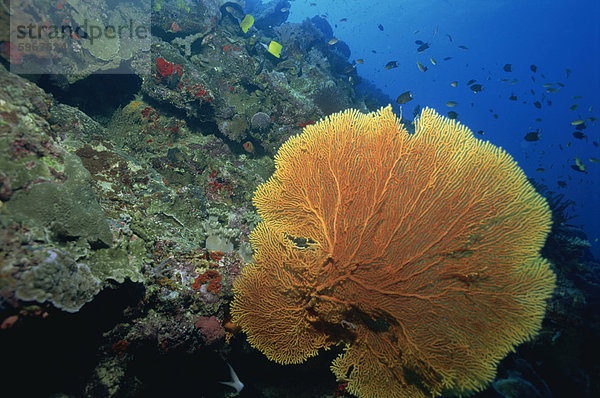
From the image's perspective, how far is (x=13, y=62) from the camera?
3.80m

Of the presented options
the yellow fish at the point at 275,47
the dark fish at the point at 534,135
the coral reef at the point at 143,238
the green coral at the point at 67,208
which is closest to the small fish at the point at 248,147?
the coral reef at the point at 143,238

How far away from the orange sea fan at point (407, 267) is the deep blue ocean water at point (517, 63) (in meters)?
48.0

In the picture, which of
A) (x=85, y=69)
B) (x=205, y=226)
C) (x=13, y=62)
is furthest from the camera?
(x=85, y=69)

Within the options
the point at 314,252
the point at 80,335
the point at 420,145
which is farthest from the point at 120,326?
the point at 420,145

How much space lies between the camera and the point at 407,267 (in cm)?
300

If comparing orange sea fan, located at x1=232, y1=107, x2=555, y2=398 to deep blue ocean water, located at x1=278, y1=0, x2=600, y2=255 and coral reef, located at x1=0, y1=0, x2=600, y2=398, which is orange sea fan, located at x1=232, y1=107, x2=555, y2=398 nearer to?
coral reef, located at x1=0, y1=0, x2=600, y2=398

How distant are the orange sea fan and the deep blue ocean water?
158ft

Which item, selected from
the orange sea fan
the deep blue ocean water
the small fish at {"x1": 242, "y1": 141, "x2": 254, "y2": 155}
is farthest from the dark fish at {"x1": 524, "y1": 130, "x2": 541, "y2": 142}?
Answer: the deep blue ocean water

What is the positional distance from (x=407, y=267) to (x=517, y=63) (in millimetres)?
120947

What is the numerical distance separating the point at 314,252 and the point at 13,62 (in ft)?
17.6

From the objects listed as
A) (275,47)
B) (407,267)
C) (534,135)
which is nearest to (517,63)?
(534,135)

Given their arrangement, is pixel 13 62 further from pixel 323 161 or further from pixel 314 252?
pixel 314 252

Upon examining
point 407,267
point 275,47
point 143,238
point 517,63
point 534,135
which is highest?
point 517,63

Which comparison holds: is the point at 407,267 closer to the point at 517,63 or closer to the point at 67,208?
the point at 67,208
